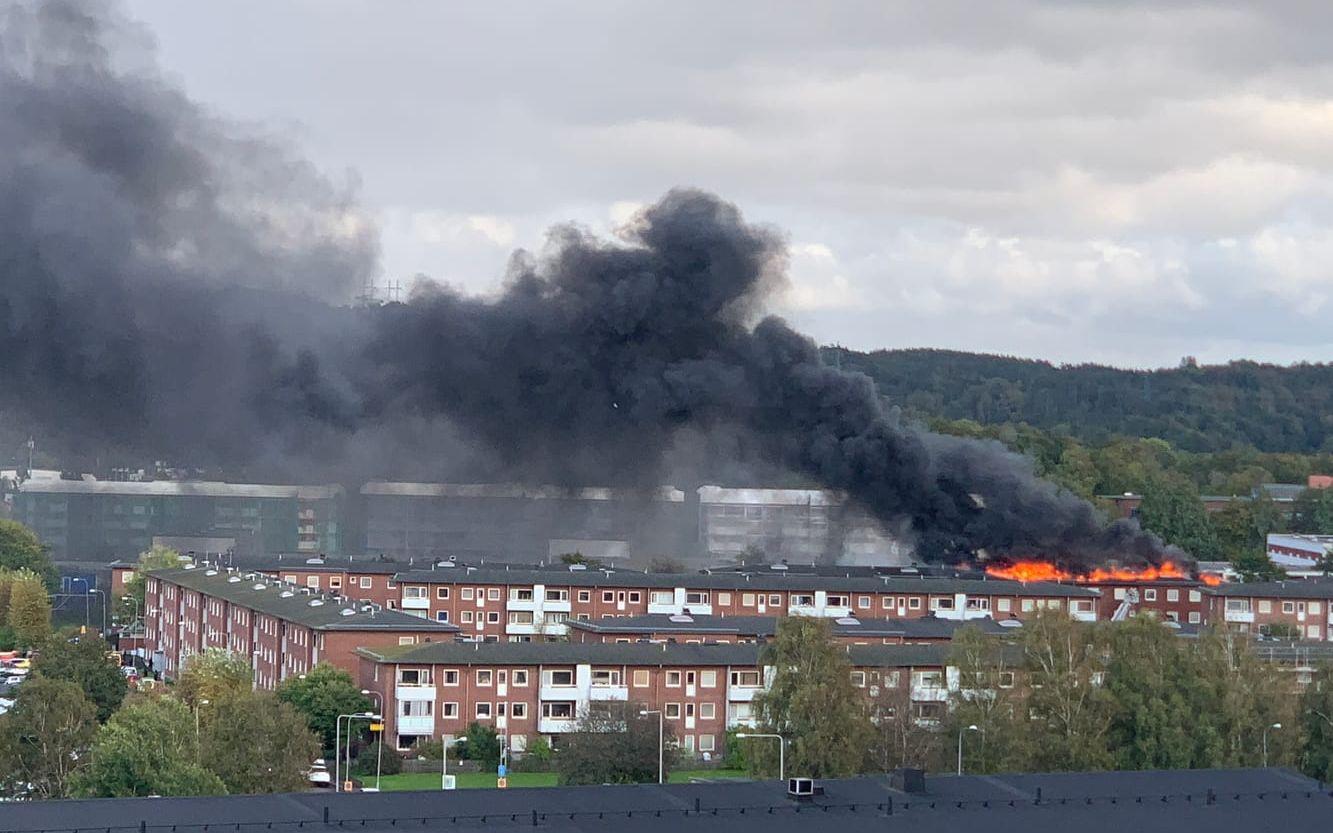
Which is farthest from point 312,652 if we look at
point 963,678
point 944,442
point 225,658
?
point 944,442

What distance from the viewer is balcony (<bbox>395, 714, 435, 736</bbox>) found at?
44312 mm

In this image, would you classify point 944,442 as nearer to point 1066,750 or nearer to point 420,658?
point 420,658

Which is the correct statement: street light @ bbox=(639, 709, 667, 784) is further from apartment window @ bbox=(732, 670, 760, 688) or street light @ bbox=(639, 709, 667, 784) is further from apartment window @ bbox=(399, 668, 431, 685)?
apartment window @ bbox=(399, 668, 431, 685)

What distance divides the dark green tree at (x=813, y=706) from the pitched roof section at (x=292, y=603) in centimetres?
1428

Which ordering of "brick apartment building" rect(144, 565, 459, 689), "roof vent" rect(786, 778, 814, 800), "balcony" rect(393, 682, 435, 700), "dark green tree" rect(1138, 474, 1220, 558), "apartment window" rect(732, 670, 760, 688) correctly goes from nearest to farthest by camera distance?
"roof vent" rect(786, 778, 814, 800)
"balcony" rect(393, 682, 435, 700)
"apartment window" rect(732, 670, 760, 688)
"brick apartment building" rect(144, 565, 459, 689)
"dark green tree" rect(1138, 474, 1220, 558)

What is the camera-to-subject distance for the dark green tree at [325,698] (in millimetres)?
43188

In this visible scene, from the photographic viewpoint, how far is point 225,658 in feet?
153

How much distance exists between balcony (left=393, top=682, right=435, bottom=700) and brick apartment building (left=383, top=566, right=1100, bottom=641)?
15.8 m

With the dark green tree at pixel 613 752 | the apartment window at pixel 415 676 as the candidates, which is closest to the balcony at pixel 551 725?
the apartment window at pixel 415 676

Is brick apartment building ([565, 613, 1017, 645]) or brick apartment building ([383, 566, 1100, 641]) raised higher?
brick apartment building ([383, 566, 1100, 641])

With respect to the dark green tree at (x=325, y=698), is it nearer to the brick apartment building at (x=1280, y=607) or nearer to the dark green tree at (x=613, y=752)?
the dark green tree at (x=613, y=752)

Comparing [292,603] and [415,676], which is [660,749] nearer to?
[415,676]

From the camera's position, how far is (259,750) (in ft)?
107

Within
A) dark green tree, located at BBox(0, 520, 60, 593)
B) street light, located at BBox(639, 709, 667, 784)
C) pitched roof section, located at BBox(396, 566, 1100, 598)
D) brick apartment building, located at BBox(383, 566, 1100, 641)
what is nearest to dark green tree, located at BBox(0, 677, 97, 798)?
street light, located at BBox(639, 709, 667, 784)
